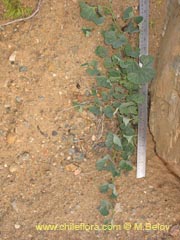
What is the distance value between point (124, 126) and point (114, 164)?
0.57 feet

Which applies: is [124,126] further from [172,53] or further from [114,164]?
[172,53]

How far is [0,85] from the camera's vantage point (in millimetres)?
2225

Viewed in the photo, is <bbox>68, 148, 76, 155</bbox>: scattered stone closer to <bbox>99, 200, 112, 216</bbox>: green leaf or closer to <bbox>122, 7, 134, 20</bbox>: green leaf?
<bbox>99, 200, 112, 216</bbox>: green leaf

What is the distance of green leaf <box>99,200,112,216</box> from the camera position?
2094 mm

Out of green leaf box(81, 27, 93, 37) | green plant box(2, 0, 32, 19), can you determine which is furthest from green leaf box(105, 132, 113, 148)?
green plant box(2, 0, 32, 19)

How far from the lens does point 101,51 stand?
7.12 feet

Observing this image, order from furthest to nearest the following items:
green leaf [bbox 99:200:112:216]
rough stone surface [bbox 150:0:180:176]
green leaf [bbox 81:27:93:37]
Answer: green leaf [bbox 81:27:93:37] < green leaf [bbox 99:200:112:216] < rough stone surface [bbox 150:0:180:176]

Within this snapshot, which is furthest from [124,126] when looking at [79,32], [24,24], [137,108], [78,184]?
[24,24]

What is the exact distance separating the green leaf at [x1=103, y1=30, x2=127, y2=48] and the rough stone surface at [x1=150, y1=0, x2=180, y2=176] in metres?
0.18

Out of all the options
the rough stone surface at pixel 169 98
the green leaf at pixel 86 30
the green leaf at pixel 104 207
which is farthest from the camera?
the green leaf at pixel 86 30

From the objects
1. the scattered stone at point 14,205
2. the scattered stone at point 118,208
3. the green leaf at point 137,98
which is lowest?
the scattered stone at point 118,208

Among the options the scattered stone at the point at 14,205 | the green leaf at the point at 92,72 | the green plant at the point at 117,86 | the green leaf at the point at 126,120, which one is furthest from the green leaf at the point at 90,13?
the scattered stone at the point at 14,205

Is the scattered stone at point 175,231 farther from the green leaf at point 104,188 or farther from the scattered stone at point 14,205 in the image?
the scattered stone at point 14,205

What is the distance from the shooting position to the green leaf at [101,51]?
2167 mm
